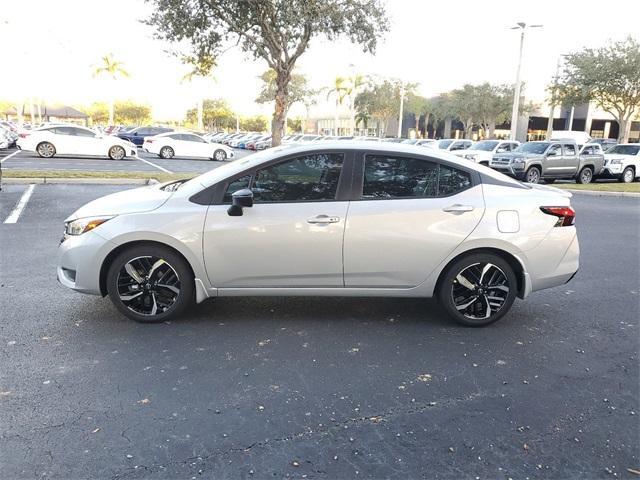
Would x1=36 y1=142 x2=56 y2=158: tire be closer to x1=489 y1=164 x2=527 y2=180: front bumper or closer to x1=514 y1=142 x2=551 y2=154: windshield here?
x1=489 y1=164 x2=527 y2=180: front bumper

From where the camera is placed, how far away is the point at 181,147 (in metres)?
27.4

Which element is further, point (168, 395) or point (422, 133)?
point (422, 133)

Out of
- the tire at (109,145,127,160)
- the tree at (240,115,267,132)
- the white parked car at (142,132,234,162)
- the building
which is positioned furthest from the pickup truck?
the tree at (240,115,267,132)

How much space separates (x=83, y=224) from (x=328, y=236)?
2.11 meters

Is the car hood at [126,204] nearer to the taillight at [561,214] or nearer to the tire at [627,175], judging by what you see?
the taillight at [561,214]

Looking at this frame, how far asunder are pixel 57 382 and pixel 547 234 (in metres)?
4.08

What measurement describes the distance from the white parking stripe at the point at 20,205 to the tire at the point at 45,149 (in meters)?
10.5

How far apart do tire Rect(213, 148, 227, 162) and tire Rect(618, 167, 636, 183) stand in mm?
18734

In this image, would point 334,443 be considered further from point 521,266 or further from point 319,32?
point 319,32

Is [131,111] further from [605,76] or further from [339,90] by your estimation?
[605,76]

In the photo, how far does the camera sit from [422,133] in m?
72.2

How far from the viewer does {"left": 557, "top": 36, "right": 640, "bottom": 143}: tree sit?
1328 inches

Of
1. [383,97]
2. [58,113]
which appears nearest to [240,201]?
[383,97]

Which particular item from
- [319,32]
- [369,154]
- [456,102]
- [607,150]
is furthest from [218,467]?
[456,102]
